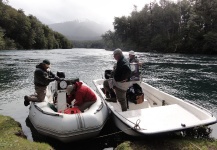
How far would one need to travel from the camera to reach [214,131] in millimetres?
8891

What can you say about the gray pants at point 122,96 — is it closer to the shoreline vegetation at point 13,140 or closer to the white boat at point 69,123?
the white boat at point 69,123

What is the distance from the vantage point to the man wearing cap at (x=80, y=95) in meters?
8.22

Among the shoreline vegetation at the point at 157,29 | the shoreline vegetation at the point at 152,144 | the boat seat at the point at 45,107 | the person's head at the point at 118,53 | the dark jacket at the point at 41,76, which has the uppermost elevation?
the shoreline vegetation at the point at 157,29

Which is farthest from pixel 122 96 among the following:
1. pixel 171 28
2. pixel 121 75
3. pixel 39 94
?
pixel 171 28

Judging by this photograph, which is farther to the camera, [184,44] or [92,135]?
[184,44]

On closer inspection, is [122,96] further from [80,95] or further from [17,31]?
[17,31]

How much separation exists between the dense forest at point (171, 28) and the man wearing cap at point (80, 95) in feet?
167

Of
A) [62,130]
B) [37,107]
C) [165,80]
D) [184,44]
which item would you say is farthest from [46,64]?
[184,44]

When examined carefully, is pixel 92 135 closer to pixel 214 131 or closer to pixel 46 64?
pixel 46 64

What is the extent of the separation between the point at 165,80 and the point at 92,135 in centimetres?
1443

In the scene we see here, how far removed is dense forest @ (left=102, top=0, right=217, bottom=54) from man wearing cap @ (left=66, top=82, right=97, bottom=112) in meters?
50.8

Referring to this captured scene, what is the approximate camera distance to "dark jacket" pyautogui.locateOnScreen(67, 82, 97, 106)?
27.1ft

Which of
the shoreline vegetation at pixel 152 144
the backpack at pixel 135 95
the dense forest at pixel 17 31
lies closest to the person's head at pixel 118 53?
the backpack at pixel 135 95

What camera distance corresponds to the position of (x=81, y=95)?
8406 mm
